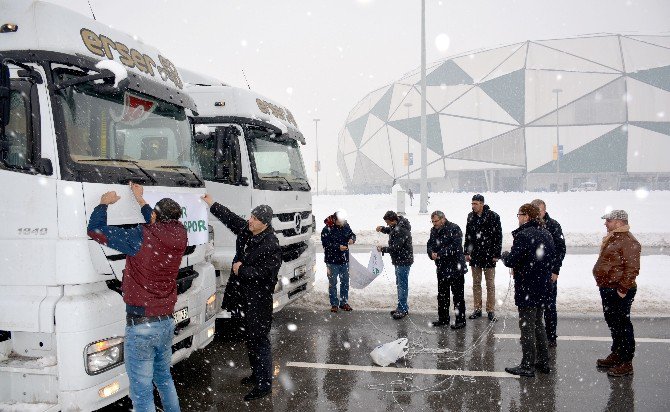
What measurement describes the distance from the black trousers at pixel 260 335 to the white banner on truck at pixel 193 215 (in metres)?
0.84

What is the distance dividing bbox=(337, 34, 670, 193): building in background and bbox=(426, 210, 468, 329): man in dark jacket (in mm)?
54061

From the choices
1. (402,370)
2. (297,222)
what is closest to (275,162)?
(297,222)

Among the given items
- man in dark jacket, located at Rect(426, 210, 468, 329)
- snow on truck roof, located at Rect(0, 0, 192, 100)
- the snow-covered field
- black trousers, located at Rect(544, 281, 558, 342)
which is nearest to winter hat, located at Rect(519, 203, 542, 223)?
black trousers, located at Rect(544, 281, 558, 342)

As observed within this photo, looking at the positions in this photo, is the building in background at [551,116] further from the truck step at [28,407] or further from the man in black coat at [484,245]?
the truck step at [28,407]

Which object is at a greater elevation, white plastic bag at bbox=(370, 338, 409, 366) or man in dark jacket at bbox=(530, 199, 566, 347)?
man in dark jacket at bbox=(530, 199, 566, 347)

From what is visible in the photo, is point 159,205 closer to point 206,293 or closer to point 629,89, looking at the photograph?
point 206,293

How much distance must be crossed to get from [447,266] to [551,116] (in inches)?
2531

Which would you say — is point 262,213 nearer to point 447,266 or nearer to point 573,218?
point 447,266

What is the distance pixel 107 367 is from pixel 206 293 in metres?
1.46

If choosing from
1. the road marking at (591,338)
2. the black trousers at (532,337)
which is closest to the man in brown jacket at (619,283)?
the black trousers at (532,337)

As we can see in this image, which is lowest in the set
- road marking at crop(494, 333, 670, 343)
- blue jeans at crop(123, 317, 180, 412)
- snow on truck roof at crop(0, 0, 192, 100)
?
road marking at crop(494, 333, 670, 343)

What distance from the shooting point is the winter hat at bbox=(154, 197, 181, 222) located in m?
3.65

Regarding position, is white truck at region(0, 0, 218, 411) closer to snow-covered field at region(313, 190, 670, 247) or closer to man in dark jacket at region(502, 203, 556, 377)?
man in dark jacket at region(502, 203, 556, 377)

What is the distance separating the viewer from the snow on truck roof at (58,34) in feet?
11.9
